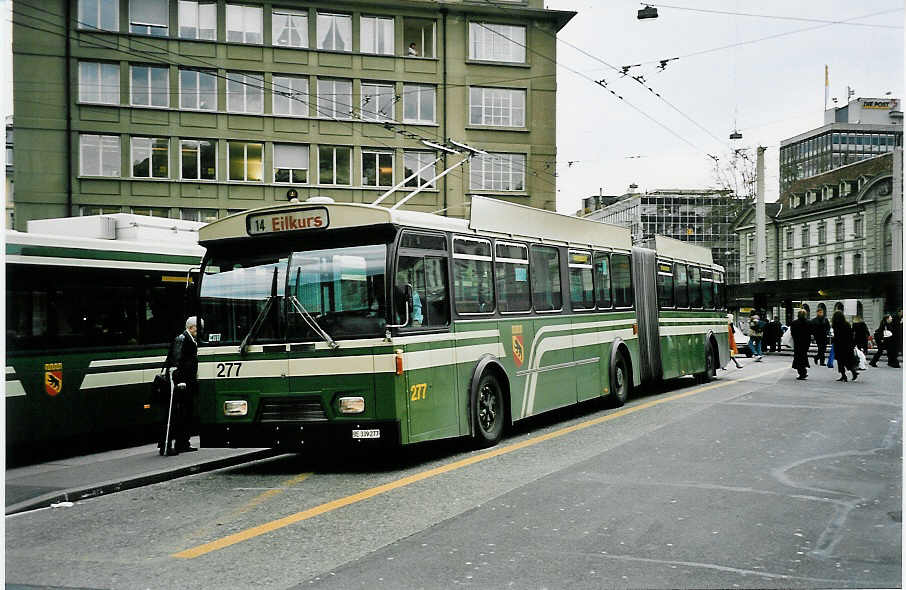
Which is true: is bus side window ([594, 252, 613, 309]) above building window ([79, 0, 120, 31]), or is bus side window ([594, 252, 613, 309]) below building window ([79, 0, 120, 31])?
below

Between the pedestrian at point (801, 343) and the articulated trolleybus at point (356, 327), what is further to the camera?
the pedestrian at point (801, 343)

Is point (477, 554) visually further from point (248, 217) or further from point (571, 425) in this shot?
point (571, 425)

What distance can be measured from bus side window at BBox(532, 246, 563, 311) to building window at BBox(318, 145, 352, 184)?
23584mm

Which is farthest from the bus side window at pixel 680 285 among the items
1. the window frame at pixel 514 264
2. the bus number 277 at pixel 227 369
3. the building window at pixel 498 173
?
the building window at pixel 498 173

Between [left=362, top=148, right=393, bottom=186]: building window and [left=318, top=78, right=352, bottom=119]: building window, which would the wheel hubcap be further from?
[left=362, top=148, right=393, bottom=186]: building window

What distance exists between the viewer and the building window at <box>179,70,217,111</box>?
33.3 metres

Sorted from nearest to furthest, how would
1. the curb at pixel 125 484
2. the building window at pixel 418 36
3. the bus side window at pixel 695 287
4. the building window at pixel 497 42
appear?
the curb at pixel 125 484, the bus side window at pixel 695 287, the building window at pixel 497 42, the building window at pixel 418 36

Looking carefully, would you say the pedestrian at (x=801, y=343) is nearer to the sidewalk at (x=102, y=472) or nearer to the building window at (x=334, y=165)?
the sidewalk at (x=102, y=472)

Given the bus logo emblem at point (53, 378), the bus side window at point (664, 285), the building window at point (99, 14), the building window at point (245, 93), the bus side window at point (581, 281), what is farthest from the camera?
the building window at point (245, 93)

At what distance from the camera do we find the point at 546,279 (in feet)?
44.4

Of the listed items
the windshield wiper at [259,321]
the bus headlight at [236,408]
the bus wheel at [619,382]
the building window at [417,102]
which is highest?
the building window at [417,102]

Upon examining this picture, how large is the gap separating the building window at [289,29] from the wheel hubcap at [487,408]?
21554 mm

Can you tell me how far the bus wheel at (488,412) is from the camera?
1121cm

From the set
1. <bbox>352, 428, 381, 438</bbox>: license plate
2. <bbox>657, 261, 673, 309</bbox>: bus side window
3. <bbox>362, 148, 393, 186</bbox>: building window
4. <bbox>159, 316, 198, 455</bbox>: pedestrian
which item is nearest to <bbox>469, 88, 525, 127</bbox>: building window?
<bbox>362, 148, 393, 186</bbox>: building window
